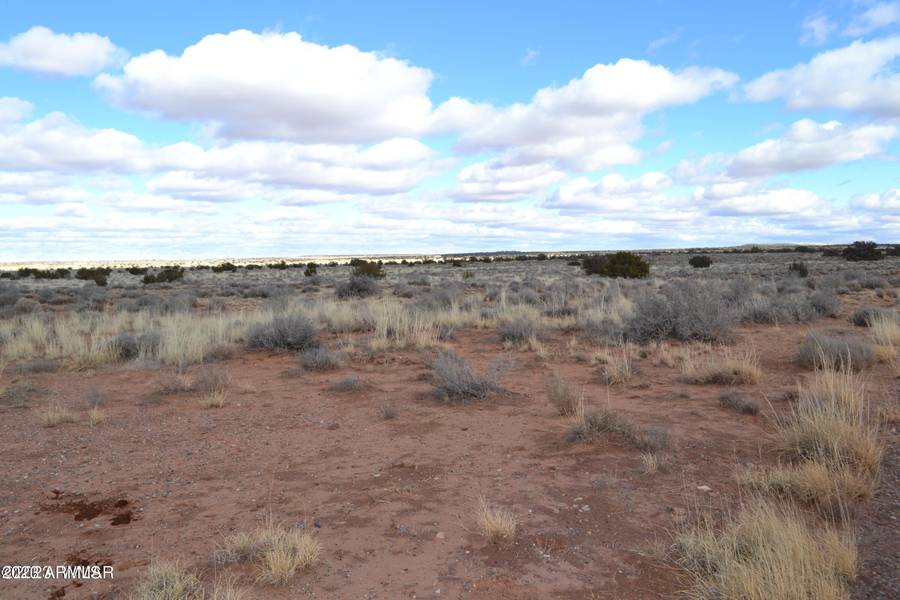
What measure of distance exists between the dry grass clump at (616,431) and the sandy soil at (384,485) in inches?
6.0

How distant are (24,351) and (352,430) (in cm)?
903

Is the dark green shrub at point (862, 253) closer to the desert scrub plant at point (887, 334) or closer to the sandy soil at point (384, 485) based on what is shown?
the desert scrub plant at point (887, 334)

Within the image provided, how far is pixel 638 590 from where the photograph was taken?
136 inches

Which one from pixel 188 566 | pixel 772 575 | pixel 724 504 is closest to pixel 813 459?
pixel 724 504

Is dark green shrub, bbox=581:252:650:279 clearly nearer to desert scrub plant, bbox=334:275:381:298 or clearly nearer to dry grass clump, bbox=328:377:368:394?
desert scrub plant, bbox=334:275:381:298

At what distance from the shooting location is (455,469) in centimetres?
559

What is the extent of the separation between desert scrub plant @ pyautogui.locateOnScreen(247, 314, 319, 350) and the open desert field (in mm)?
445

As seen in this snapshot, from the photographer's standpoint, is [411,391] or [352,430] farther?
[411,391]

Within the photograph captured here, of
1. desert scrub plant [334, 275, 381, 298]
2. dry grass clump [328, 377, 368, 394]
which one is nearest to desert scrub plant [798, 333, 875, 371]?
dry grass clump [328, 377, 368, 394]

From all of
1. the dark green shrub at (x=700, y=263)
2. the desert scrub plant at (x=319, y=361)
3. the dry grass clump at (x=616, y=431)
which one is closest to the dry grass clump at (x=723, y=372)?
the dry grass clump at (x=616, y=431)

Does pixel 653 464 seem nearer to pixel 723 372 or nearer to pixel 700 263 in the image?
pixel 723 372

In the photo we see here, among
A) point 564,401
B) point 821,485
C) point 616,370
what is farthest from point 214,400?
point 821,485

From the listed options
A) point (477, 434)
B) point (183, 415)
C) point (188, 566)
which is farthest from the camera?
point (183, 415)

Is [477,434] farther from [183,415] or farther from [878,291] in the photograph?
[878,291]
